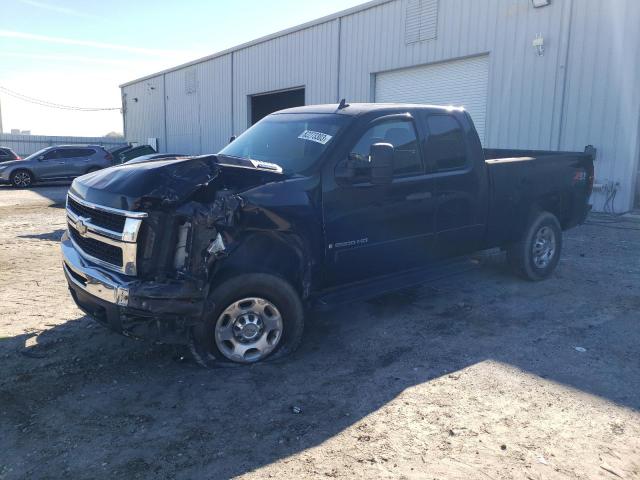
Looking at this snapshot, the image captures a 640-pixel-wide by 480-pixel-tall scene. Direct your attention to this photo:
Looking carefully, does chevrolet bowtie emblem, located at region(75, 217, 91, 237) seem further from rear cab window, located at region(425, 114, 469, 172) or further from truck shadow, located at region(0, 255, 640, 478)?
rear cab window, located at region(425, 114, 469, 172)

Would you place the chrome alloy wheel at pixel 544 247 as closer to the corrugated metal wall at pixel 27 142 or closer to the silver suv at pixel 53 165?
the silver suv at pixel 53 165

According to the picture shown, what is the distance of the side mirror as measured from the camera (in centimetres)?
436

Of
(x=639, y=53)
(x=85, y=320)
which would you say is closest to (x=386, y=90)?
(x=639, y=53)

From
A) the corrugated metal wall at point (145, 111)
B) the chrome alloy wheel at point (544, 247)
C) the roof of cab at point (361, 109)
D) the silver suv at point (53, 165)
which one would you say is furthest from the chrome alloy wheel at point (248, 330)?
the corrugated metal wall at point (145, 111)

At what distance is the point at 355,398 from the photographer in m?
3.70

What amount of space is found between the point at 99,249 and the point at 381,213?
235 centimetres

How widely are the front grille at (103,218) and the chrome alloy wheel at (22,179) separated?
61.2 ft

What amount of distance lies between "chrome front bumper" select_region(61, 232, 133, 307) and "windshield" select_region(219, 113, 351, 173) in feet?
5.17

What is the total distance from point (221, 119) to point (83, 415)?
23.5 m

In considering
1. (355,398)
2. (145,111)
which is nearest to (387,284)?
(355,398)

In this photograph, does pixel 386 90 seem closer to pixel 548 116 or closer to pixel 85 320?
pixel 548 116

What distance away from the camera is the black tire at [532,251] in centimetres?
639

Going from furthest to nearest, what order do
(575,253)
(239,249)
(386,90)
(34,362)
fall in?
(386,90), (575,253), (34,362), (239,249)

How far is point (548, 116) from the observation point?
40.5 feet
